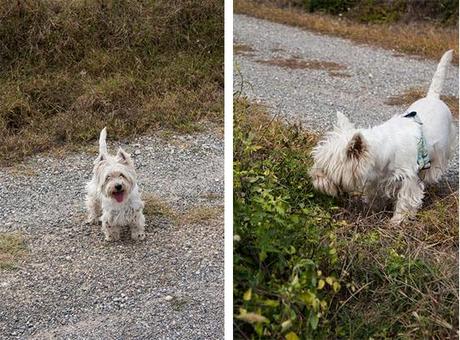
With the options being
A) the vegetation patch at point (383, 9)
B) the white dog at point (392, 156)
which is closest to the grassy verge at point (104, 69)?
the white dog at point (392, 156)

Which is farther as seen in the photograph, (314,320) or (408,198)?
(408,198)

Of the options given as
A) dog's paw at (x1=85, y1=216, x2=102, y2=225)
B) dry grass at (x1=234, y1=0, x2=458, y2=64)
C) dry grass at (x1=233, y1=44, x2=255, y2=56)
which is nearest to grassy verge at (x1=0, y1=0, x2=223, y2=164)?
dry grass at (x1=233, y1=44, x2=255, y2=56)

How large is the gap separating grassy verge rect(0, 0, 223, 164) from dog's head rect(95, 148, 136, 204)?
176 centimetres

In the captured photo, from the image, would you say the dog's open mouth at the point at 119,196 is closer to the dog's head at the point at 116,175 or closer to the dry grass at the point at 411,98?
the dog's head at the point at 116,175

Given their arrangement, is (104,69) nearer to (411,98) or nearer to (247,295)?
(411,98)

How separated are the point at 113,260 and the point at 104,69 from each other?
3009 millimetres

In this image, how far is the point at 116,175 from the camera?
16.2ft

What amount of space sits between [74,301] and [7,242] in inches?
37.7

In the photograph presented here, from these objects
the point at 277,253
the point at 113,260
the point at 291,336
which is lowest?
the point at 113,260

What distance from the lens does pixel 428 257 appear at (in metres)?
3.46

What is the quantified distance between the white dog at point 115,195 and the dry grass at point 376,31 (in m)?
5.00

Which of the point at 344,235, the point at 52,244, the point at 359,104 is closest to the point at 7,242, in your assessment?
the point at 52,244

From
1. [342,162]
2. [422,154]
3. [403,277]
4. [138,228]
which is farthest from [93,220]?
[403,277]

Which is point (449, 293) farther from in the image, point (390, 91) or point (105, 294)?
point (390, 91)
